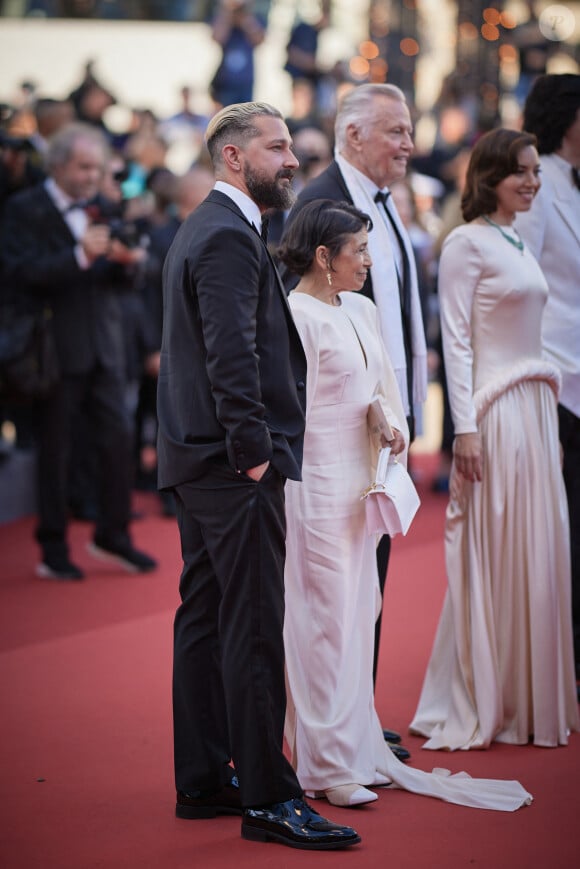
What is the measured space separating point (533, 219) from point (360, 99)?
2.80 feet

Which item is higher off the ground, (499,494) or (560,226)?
(560,226)

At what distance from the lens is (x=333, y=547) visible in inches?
143

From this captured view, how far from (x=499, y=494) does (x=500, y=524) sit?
10 centimetres

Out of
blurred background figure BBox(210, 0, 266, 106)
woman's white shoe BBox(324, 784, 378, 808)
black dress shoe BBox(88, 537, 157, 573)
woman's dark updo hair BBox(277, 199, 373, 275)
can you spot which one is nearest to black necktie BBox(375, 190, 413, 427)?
woman's dark updo hair BBox(277, 199, 373, 275)

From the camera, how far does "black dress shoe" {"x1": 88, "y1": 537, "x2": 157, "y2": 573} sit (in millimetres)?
6359

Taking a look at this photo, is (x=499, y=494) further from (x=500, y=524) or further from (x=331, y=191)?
(x=331, y=191)

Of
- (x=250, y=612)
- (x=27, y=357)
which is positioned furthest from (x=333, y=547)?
(x=27, y=357)

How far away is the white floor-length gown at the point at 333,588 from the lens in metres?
3.58

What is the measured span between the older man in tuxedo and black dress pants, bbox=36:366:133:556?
7.86ft

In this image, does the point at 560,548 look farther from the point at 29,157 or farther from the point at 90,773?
the point at 29,157

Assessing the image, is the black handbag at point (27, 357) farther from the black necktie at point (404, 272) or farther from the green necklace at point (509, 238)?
the green necklace at point (509, 238)

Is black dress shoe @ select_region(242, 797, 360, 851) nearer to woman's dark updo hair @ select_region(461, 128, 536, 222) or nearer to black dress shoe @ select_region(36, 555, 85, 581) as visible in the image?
woman's dark updo hair @ select_region(461, 128, 536, 222)

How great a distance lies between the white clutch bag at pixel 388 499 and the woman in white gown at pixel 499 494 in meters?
0.56

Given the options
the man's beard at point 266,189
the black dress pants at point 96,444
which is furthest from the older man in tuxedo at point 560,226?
the black dress pants at point 96,444
